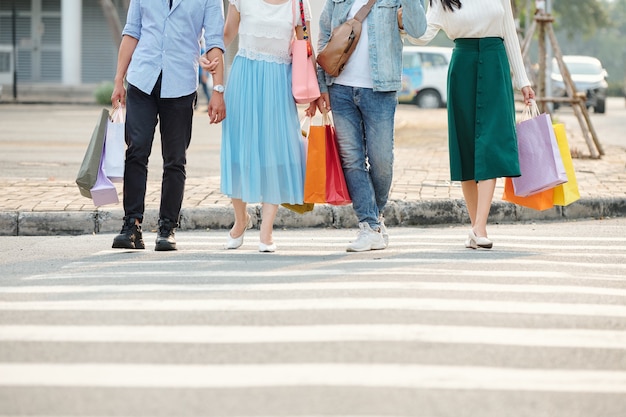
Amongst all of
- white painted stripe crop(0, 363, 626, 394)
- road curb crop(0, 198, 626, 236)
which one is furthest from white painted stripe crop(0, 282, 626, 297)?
road curb crop(0, 198, 626, 236)

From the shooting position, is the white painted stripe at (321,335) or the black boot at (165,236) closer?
the white painted stripe at (321,335)

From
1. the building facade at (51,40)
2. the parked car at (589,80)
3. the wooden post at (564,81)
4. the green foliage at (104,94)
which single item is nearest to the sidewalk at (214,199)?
the wooden post at (564,81)

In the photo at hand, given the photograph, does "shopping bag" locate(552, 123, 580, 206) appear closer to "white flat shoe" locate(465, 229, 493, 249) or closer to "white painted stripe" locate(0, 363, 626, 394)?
"white flat shoe" locate(465, 229, 493, 249)

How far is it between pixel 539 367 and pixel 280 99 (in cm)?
354

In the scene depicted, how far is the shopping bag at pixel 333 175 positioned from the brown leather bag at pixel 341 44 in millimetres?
448

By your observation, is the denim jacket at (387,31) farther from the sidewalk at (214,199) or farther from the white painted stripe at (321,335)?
the white painted stripe at (321,335)

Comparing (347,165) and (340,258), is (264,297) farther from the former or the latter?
(347,165)

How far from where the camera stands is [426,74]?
120 feet

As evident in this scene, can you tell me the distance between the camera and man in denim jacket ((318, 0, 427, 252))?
24.8 ft

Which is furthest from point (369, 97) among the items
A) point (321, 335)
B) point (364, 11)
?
point (321, 335)

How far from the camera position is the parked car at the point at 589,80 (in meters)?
35.4

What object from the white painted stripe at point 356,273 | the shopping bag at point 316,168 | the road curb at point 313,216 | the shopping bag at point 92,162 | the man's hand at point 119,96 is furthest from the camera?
the road curb at point 313,216

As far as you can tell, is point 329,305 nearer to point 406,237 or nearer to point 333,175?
point 333,175

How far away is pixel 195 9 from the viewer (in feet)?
25.7
